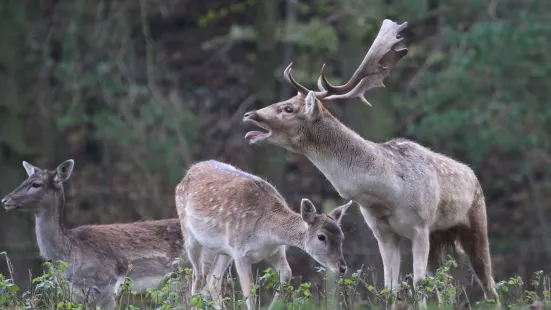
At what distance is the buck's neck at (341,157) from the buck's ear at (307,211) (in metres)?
0.87

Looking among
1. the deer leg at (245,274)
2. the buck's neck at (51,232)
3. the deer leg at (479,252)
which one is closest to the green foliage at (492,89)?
the buck's neck at (51,232)

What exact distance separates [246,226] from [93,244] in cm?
211

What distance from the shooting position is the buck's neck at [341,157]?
9.79 m

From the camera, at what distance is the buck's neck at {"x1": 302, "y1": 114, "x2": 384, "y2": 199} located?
979cm

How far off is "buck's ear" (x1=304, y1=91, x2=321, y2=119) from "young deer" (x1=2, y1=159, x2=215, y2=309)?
249 cm

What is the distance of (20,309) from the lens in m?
8.98

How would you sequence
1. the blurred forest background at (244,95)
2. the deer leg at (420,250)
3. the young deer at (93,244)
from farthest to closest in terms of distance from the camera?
the blurred forest background at (244,95), the young deer at (93,244), the deer leg at (420,250)

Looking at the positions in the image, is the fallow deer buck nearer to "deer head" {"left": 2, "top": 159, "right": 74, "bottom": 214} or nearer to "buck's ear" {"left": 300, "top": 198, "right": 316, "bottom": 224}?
"buck's ear" {"left": 300, "top": 198, "right": 316, "bottom": 224}

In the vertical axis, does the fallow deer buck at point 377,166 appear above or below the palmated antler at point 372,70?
below

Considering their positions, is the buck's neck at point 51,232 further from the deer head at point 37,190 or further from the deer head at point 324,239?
the deer head at point 324,239

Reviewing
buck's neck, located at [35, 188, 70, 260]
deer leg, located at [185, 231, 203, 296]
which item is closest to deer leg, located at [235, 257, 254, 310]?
deer leg, located at [185, 231, 203, 296]

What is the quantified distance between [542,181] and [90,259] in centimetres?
1405

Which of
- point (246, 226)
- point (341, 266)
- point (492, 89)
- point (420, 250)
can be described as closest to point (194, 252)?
point (246, 226)

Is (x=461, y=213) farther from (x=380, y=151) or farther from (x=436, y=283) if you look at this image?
(x=436, y=283)
